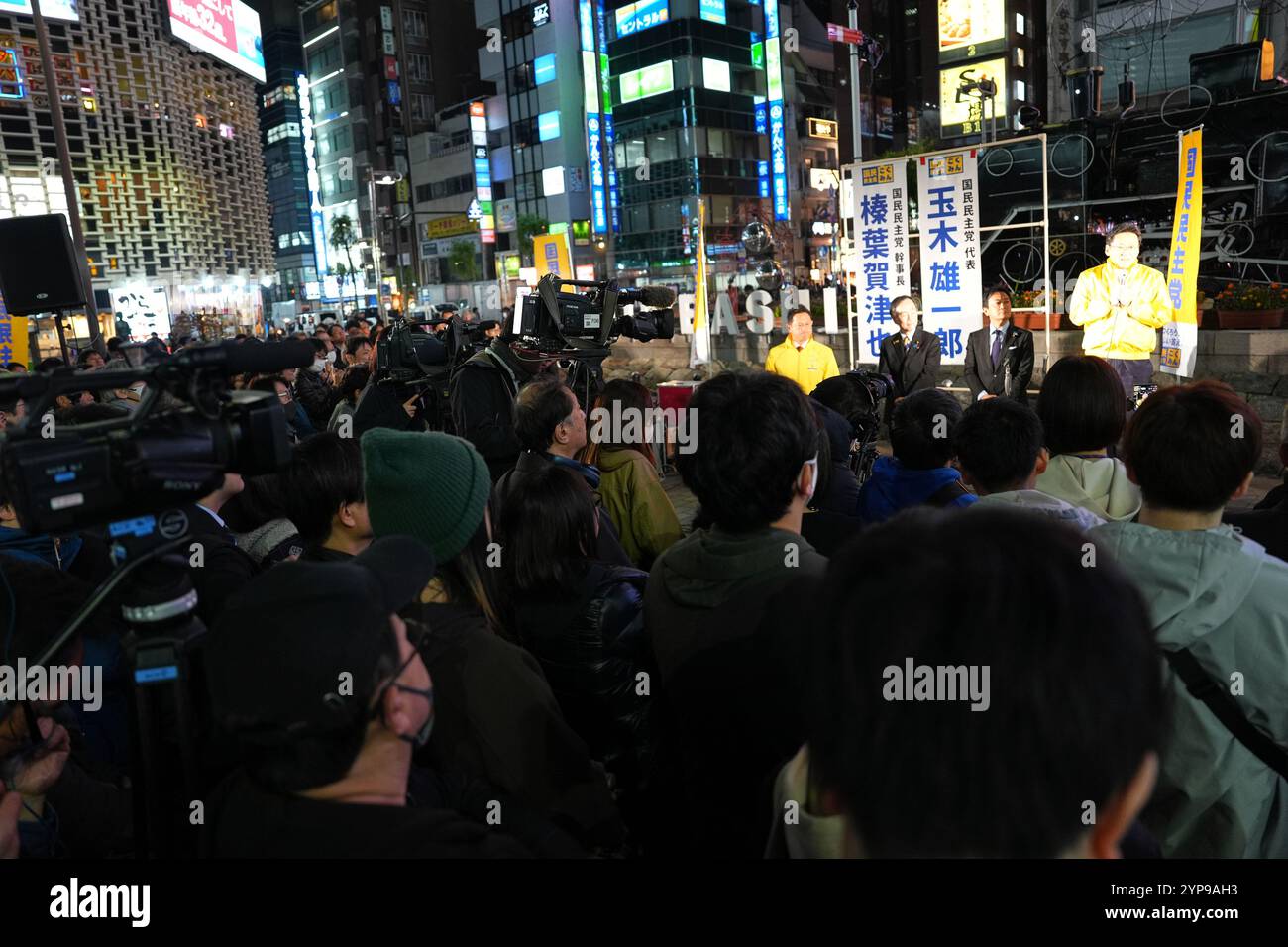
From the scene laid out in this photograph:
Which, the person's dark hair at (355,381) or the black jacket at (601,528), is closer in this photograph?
the black jacket at (601,528)

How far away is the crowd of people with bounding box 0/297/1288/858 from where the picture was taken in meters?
0.86

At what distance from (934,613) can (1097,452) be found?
2501 mm

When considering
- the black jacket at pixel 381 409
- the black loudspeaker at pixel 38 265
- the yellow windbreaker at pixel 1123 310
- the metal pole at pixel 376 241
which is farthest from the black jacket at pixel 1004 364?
the metal pole at pixel 376 241

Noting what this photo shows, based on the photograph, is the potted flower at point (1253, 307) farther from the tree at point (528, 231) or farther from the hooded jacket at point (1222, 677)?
the tree at point (528, 231)

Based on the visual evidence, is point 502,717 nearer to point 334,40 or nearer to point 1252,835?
point 1252,835

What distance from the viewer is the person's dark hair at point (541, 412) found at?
11.9 feet

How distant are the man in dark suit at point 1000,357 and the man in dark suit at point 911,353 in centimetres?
33

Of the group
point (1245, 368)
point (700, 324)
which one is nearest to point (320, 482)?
point (1245, 368)

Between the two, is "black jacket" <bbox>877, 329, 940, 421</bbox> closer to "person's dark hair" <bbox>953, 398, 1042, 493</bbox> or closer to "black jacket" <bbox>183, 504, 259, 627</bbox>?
"person's dark hair" <bbox>953, 398, 1042, 493</bbox>

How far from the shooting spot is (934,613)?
2.83 feet

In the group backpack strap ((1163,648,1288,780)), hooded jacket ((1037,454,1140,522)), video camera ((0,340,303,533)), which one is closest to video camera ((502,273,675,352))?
Answer: hooded jacket ((1037,454,1140,522))

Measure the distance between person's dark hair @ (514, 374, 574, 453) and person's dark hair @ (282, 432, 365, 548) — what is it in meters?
1.22

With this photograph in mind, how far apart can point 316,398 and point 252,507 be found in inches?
164

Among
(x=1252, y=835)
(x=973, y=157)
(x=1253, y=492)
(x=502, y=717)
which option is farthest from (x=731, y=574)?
(x=973, y=157)
